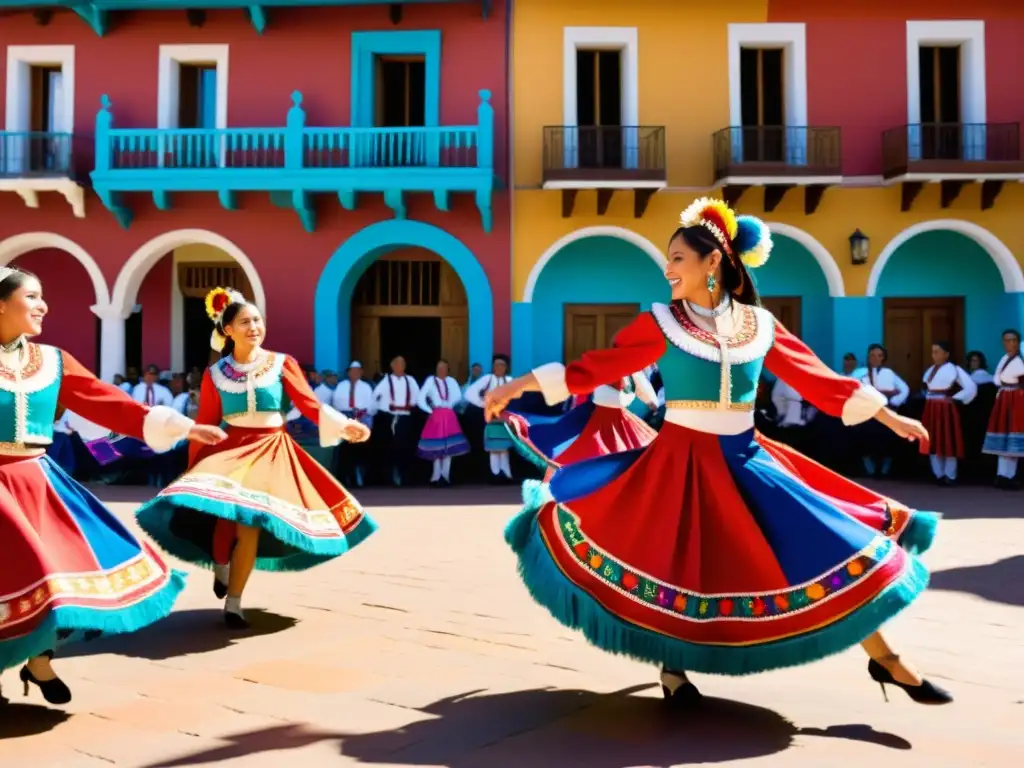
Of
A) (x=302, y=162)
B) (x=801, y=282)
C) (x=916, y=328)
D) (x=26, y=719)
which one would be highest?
(x=302, y=162)

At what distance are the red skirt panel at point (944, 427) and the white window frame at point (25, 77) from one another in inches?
506

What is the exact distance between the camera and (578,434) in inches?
286

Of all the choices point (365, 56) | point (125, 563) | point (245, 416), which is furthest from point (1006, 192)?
point (125, 563)

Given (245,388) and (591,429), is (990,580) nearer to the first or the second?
(591,429)

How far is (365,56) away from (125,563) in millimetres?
12271

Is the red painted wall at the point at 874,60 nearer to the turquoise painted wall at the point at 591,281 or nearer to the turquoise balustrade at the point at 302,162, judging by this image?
the turquoise painted wall at the point at 591,281

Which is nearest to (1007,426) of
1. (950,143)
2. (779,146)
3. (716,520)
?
(950,143)

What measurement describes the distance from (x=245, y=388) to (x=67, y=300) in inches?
487

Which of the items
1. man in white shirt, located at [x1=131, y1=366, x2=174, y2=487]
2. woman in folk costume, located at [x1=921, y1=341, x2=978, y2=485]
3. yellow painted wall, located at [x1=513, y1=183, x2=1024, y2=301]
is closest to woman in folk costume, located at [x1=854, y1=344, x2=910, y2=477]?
woman in folk costume, located at [x1=921, y1=341, x2=978, y2=485]

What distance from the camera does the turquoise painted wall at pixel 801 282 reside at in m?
15.0

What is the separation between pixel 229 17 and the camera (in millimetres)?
14672

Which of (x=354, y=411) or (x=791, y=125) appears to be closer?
(x=354, y=411)

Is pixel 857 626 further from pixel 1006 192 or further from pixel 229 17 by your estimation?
pixel 229 17

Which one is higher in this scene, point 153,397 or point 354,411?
point 153,397
